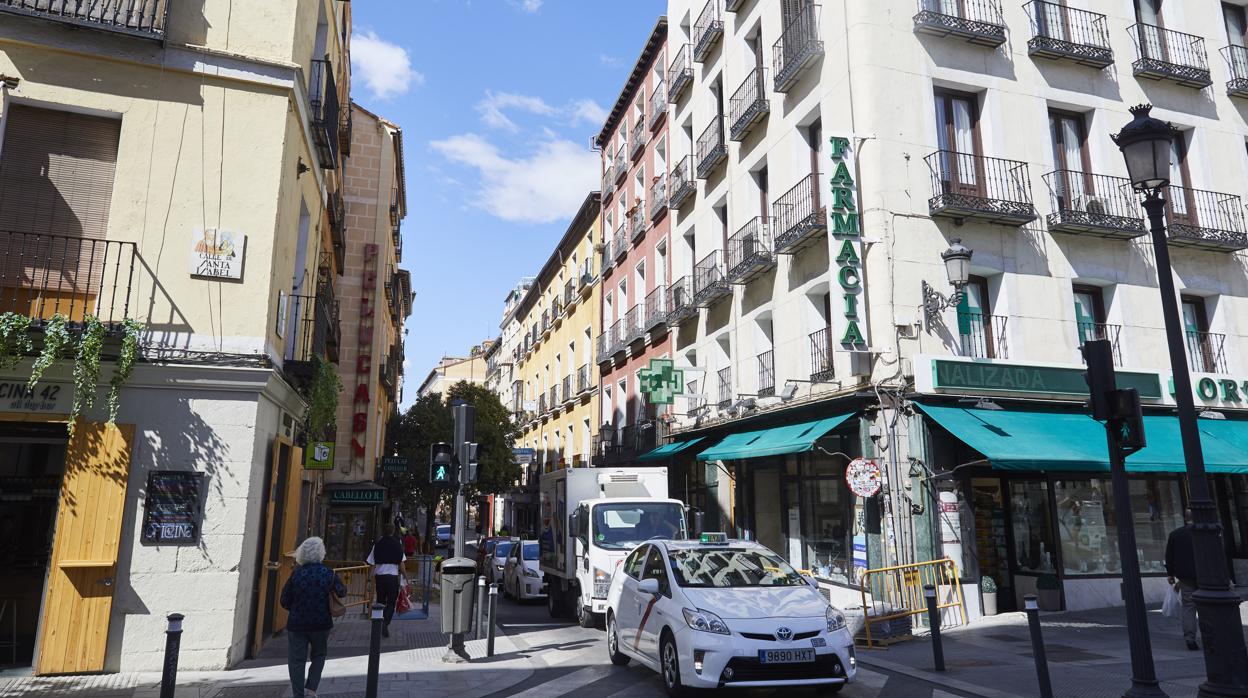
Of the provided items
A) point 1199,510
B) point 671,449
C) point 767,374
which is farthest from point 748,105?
point 1199,510

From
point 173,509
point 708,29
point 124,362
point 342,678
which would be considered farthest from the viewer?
point 708,29

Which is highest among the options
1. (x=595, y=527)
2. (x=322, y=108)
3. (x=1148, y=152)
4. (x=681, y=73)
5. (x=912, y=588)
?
(x=681, y=73)

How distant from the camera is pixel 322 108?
1285 centimetres

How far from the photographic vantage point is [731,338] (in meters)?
Answer: 20.2

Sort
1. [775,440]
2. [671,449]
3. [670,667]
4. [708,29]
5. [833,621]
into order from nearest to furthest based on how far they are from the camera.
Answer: [833,621] → [670,667] → [775,440] → [671,449] → [708,29]

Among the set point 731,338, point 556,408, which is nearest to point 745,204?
point 731,338

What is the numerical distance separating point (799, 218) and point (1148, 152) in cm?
978

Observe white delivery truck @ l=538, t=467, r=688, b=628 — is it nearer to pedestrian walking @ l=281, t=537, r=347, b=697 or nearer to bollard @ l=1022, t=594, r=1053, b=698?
pedestrian walking @ l=281, t=537, r=347, b=697

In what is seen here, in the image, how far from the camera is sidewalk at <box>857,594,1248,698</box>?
27.8 ft

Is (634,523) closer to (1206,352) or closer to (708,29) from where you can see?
(1206,352)

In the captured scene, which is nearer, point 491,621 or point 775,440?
point 491,621

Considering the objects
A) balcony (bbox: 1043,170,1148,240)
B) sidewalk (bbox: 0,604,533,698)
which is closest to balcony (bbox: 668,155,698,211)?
balcony (bbox: 1043,170,1148,240)

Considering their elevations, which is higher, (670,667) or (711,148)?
(711,148)

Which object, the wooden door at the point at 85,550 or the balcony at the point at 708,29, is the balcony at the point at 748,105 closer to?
the balcony at the point at 708,29
